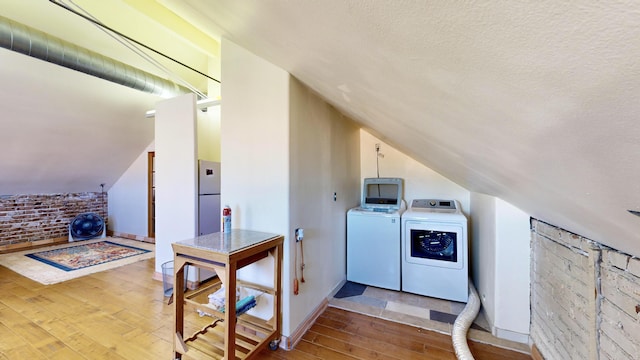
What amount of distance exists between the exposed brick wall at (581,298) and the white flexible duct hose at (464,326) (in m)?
0.44

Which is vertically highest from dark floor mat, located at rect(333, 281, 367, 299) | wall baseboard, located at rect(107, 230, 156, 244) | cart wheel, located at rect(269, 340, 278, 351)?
wall baseboard, located at rect(107, 230, 156, 244)

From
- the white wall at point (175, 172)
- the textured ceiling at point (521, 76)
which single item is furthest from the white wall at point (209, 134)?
the textured ceiling at point (521, 76)

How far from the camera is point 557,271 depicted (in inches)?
62.4

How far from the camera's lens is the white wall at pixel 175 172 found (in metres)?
2.97

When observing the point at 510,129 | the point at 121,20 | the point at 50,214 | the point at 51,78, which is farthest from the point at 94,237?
the point at 510,129

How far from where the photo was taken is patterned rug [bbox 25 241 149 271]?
149 inches

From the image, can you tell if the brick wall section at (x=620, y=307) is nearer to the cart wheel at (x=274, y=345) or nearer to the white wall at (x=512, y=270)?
the white wall at (x=512, y=270)

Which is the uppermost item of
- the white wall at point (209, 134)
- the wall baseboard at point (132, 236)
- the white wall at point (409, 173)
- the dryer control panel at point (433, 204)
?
the white wall at point (209, 134)

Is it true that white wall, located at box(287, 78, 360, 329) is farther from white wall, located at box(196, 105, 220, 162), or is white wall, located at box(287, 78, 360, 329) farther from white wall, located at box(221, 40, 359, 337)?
white wall, located at box(196, 105, 220, 162)

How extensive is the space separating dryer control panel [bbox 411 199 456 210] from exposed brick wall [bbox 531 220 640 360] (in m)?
1.34

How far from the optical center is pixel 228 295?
149cm

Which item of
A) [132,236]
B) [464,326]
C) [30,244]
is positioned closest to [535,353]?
[464,326]

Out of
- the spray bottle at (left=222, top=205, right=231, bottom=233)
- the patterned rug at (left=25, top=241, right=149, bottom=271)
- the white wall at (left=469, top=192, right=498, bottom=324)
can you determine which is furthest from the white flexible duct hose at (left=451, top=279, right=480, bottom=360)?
the patterned rug at (left=25, top=241, right=149, bottom=271)

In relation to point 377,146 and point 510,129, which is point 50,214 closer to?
point 377,146
